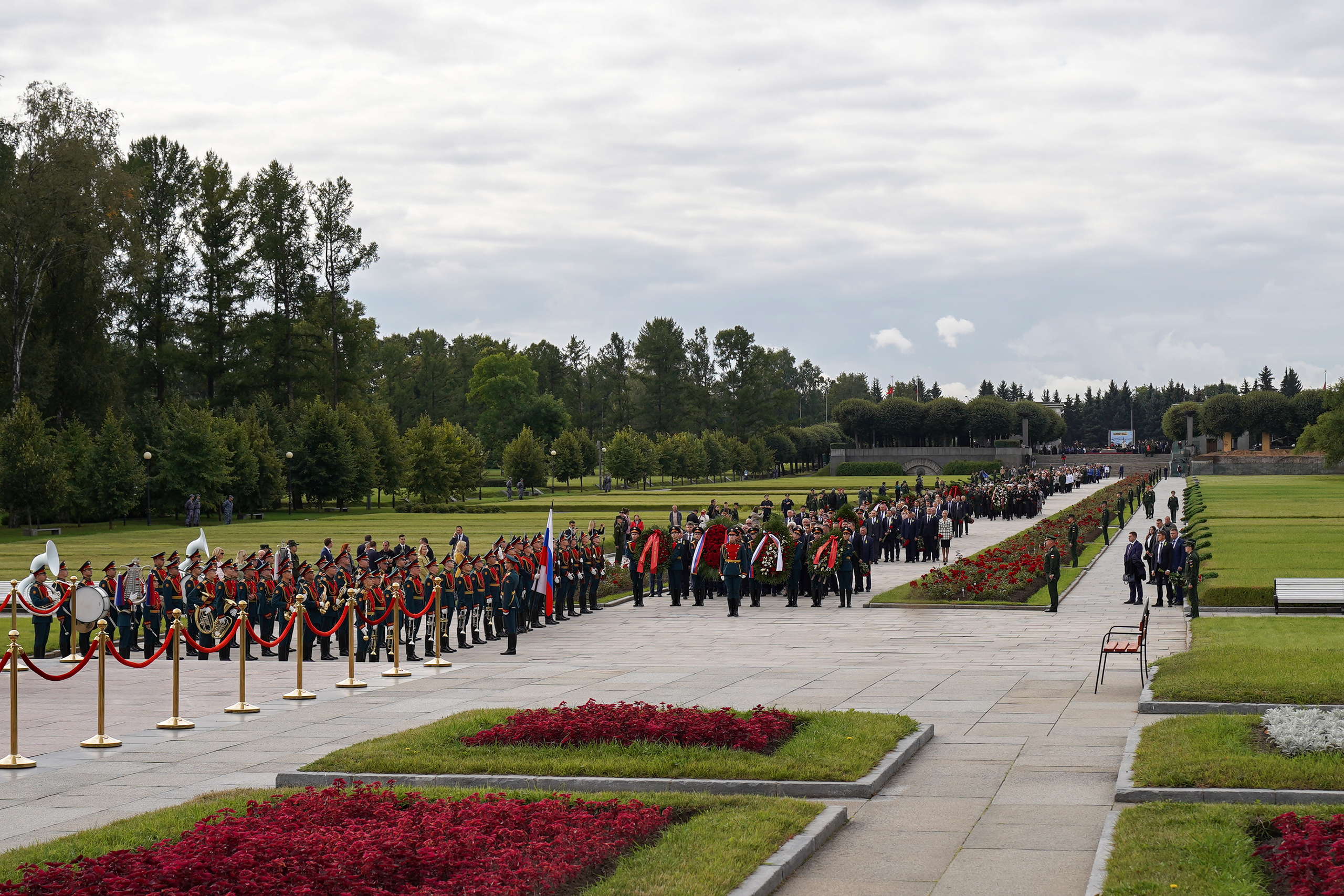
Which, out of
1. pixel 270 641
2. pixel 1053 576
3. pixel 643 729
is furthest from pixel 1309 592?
pixel 270 641

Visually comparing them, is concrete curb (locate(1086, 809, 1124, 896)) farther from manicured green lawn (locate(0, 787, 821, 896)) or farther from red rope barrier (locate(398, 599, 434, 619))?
red rope barrier (locate(398, 599, 434, 619))

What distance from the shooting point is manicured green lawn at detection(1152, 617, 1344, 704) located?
501 inches

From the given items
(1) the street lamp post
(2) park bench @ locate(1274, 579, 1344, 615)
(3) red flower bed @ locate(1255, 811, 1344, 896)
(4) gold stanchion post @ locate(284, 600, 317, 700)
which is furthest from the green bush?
(3) red flower bed @ locate(1255, 811, 1344, 896)

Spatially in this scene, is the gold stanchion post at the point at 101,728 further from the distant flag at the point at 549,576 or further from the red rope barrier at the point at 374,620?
the distant flag at the point at 549,576

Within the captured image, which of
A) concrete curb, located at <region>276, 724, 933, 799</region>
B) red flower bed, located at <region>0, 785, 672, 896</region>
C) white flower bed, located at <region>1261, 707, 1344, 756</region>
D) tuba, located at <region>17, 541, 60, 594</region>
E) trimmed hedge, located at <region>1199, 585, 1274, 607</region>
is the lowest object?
trimmed hedge, located at <region>1199, 585, 1274, 607</region>

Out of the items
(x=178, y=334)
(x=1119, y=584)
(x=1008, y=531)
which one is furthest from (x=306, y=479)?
(x=1119, y=584)

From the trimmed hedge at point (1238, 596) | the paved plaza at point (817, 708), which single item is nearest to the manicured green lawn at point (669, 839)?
the paved plaza at point (817, 708)

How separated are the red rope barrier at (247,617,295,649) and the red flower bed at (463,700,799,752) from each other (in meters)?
7.22

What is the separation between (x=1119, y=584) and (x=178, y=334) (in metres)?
58.9

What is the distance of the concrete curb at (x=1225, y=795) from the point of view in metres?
8.80

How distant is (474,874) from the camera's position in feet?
22.9

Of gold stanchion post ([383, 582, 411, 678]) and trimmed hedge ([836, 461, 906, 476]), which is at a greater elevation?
trimmed hedge ([836, 461, 906, 476])

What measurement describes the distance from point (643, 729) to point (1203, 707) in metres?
5.96

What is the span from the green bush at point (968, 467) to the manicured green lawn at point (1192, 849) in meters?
105
